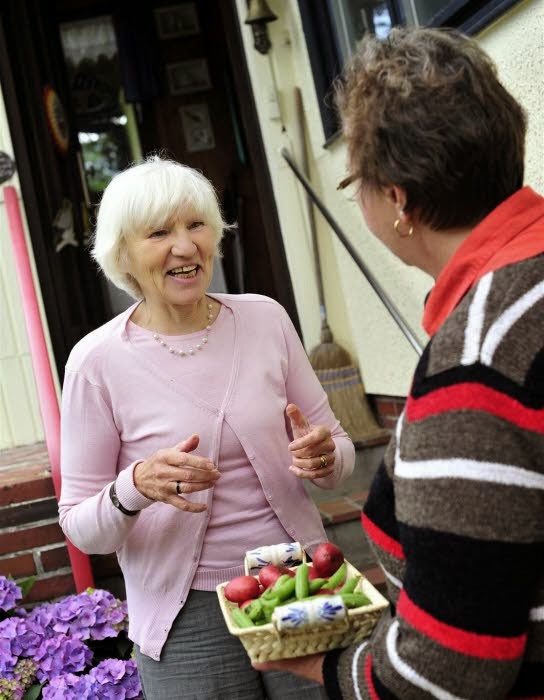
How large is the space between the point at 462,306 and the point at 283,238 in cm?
398

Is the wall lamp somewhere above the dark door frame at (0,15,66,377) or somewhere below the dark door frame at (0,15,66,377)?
above

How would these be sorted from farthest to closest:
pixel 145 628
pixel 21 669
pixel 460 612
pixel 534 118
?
pixel 534 118, pixel 21 669, pixel 145 628, pixel 460 612

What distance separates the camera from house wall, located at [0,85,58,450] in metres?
4.13

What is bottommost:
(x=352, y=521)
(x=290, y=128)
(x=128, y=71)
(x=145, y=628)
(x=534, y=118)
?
(x=352, y=521)

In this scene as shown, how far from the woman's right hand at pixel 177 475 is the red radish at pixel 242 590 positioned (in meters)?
0.23

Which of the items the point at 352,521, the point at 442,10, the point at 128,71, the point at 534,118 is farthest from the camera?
the point at 128,71

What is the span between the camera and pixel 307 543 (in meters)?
1.85

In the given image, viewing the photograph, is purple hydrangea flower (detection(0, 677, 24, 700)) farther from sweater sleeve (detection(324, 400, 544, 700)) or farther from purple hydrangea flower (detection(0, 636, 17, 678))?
sweater sleeve (detection(324, 400, 544, 700))

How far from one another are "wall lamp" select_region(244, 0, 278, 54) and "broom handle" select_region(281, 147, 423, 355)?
564mm

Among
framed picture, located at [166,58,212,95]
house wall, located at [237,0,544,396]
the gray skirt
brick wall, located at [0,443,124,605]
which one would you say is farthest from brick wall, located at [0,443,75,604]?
framed picture, located at [166,58,212,95]

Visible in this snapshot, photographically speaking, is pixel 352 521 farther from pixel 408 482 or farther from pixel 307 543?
pixel 408 482

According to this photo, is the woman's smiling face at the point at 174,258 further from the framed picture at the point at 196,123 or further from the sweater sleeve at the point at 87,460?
the framed picture at the point at 196,123

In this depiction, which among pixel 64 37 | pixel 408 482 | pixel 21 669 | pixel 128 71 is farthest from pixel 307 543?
pixel 64 37

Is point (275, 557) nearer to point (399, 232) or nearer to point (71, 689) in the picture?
point (399, 232)
